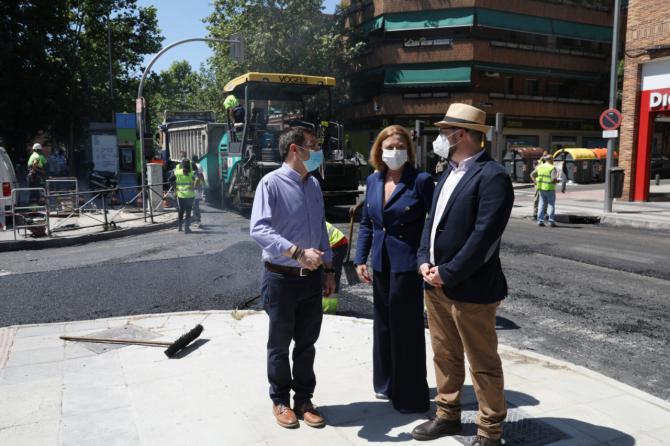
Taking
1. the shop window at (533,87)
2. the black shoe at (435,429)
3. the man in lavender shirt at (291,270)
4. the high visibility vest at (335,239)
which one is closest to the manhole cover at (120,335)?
the high visibility vest at (335,239)

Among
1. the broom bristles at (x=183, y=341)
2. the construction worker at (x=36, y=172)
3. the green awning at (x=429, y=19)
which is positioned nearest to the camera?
the broom bristles at (x=183, y=341)

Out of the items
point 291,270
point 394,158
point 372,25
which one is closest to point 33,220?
point 291,270

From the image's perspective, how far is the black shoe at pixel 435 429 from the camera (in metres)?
3.54

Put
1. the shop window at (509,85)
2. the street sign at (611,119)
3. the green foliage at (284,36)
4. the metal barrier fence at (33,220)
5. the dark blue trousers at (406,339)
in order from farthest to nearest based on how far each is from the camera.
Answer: the shop window at (509,85), the green foliage at (284,36), the street sign at (611,119), the metal barrier fence at (33,220), the dark blue trousers at (406,339)

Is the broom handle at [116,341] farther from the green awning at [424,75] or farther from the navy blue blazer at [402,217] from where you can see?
the green awning at [424,75]

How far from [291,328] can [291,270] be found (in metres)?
0.39

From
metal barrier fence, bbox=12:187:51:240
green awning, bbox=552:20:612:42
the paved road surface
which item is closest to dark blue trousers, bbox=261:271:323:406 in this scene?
the paved road surface

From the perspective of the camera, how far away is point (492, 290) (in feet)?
10.8

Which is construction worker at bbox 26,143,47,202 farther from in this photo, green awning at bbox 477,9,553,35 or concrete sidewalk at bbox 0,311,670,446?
green awning at bbox 477,9,553,35

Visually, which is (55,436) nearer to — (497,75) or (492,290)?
(492,290)

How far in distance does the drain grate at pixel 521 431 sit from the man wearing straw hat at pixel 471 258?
0.56 ft

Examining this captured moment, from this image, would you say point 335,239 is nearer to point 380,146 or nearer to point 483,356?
point 380,146

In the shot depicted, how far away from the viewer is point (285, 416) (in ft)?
12.2

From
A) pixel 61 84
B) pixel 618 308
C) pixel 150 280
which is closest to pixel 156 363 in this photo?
pixel 150 280
